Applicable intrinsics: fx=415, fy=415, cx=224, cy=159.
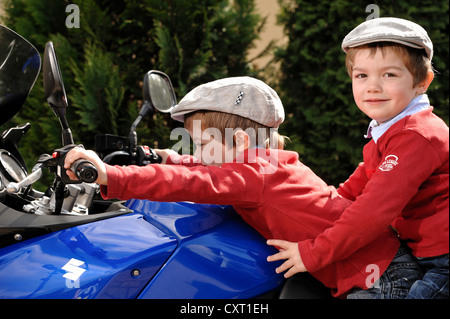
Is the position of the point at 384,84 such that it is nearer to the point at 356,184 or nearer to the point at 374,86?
the point at 374,86

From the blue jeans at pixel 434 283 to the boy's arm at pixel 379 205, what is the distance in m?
0.19

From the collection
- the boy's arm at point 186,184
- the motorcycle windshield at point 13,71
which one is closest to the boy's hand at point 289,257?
the boy's arm at point 186,184

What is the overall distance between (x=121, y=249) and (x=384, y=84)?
96cm

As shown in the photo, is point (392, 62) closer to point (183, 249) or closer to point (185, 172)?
point (185, 172)

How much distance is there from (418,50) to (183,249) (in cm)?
97

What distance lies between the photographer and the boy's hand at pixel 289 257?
120 centimetres

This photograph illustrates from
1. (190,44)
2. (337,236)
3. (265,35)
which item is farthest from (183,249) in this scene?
(265,35)

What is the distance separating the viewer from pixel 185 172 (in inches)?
47.4

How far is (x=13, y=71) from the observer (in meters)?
1.48

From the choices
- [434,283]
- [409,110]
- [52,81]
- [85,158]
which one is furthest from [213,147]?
[434,283]

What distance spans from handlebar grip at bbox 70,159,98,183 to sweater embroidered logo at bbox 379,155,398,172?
80 cm

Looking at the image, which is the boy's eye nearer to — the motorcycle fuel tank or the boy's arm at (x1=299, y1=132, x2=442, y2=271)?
the boy's arm at (x1=299, y1=132, x2=442, y2=271)

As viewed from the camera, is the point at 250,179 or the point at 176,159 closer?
the point at 250,179

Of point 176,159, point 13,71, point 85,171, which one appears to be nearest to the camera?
point 85,171
